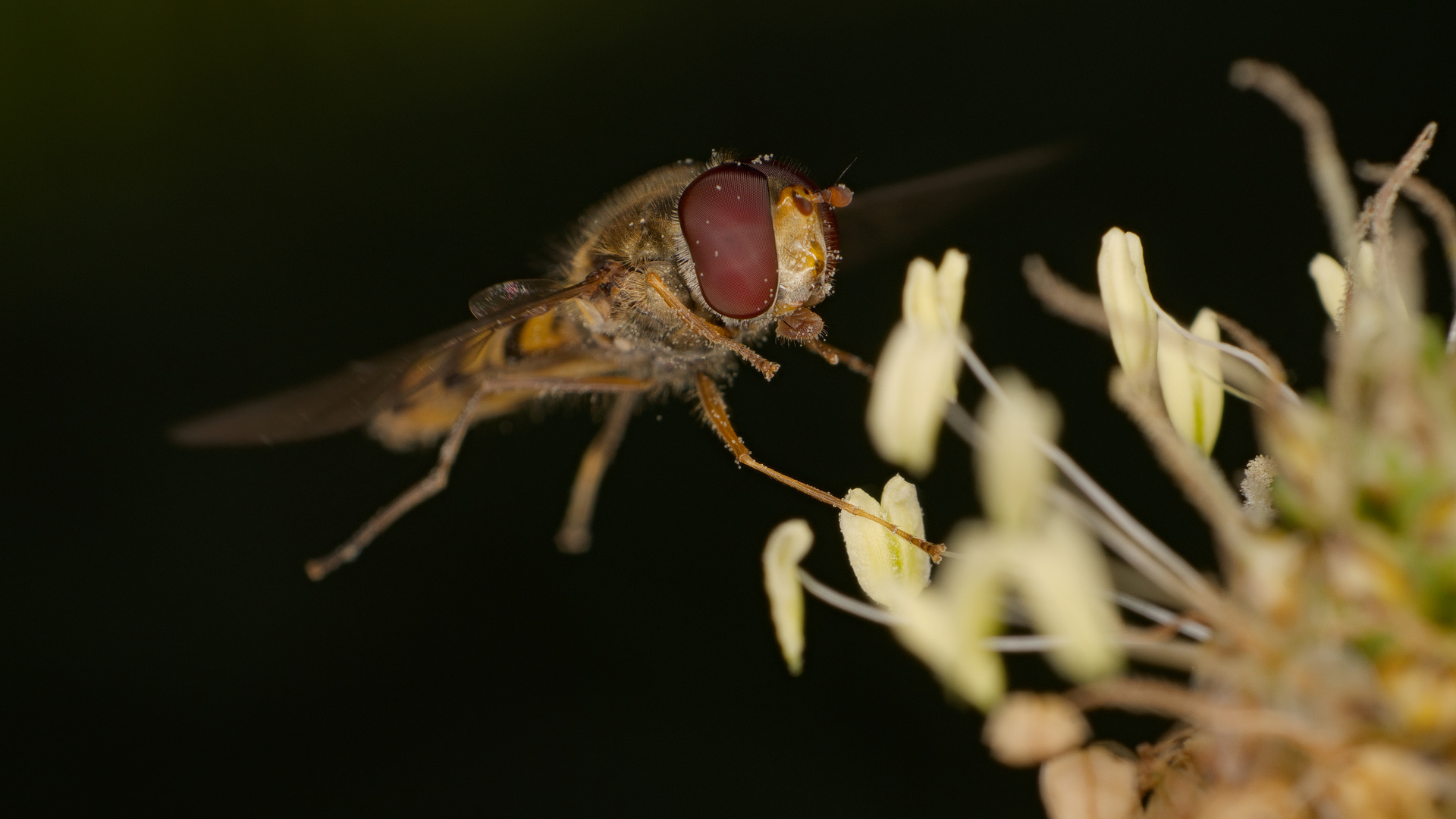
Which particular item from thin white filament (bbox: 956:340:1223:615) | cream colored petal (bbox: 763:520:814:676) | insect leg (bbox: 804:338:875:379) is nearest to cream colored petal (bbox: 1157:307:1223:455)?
thin white filament (bbox: 956:340:1223:615)

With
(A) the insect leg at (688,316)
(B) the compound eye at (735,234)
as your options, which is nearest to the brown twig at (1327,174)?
(B) the compound eye at (735,234)

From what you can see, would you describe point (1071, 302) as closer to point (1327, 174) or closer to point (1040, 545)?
point (1327, 174)

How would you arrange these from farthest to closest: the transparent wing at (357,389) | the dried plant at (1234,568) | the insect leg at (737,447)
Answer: the transparent wing at (357,389)
the insect leg at (737,447)
the dried plant at (1234,568)

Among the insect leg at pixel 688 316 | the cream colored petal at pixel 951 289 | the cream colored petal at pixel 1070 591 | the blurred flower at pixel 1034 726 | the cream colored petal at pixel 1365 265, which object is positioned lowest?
the blurred flower at pixel 1034 726

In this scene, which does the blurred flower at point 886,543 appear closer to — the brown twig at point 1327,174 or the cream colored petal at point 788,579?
the cream colored petal at point 788,579

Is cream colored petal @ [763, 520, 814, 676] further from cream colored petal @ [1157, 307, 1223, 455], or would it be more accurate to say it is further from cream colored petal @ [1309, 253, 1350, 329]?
cream colored petal @ [1309, 253, 1350, 329]

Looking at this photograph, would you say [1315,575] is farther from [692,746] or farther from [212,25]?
[212,25]
